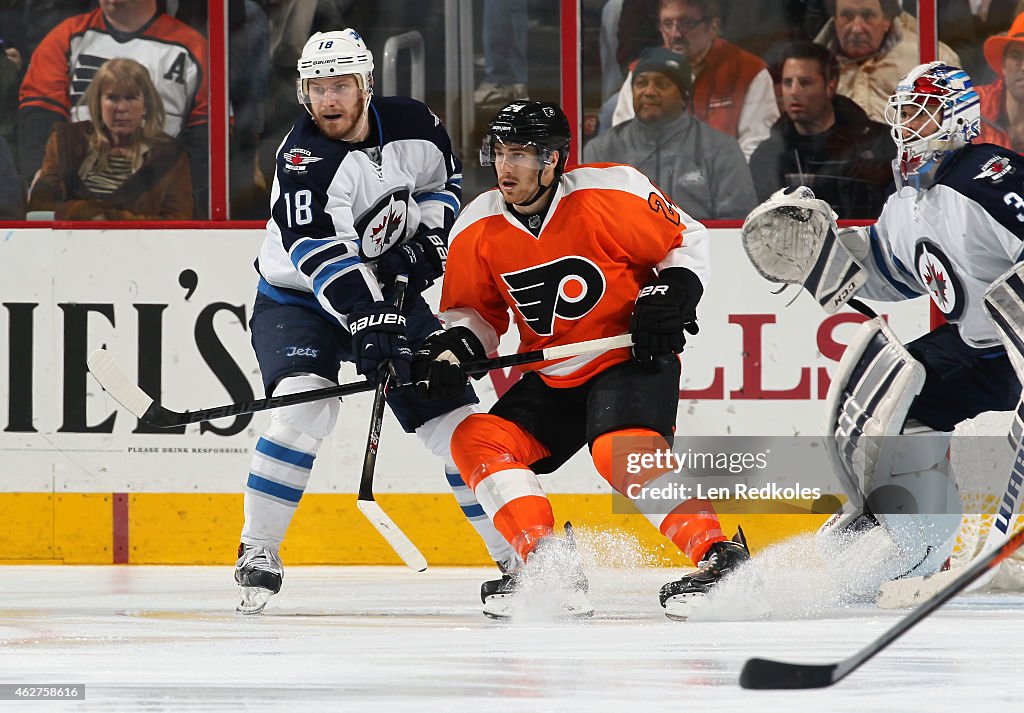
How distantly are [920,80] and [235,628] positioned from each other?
6.06 feet

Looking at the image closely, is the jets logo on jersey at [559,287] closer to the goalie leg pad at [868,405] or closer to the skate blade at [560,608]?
the skate blade at [560,608]

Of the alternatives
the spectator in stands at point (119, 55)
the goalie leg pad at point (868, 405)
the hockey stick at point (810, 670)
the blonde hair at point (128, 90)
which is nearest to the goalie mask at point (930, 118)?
the goalie leg pad at point (868, 405)

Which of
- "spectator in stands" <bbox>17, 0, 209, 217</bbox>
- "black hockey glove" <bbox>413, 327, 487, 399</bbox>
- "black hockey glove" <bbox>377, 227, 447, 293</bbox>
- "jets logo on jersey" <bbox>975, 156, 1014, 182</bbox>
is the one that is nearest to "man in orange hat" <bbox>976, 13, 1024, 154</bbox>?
"jets logo on jersey" <bbox>975, 156, 1014, 182</bbox>

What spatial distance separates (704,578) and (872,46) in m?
2.11

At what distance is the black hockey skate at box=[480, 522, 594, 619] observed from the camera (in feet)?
9.22

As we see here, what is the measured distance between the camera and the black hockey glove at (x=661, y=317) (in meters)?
2.87

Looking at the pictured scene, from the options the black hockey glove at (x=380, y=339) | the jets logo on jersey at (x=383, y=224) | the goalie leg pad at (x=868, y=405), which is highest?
the jets logo on jersey at (x=383, y=224)

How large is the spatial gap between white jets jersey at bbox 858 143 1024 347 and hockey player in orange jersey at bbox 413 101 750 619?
514 mm

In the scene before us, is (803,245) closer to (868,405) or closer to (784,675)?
(868,405)

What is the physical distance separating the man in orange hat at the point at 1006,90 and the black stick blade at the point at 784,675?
2.70m

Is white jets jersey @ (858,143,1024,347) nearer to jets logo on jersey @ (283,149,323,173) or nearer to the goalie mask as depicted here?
the goalie mask

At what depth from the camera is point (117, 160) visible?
4.30 meters

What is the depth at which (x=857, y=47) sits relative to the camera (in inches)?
166
